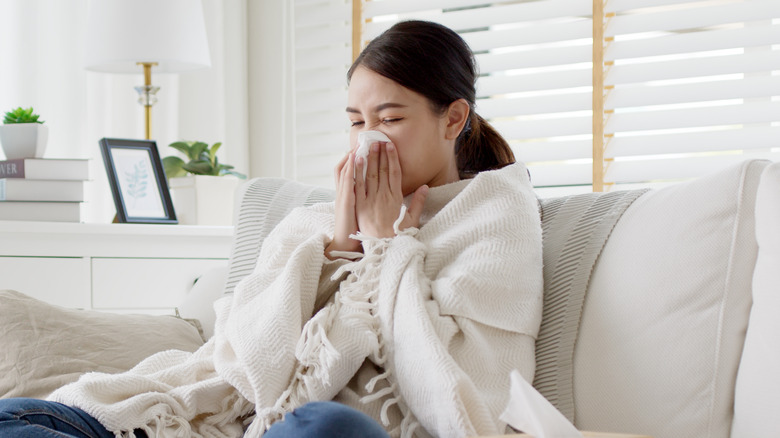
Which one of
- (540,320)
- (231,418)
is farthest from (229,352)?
(540,320)

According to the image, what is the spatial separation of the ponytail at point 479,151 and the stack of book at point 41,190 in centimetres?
111

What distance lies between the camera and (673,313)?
108 centimetres

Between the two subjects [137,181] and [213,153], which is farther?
[213,153]

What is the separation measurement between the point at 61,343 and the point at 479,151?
2.54 ft

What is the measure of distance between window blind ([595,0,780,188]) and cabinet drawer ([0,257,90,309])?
144 cm

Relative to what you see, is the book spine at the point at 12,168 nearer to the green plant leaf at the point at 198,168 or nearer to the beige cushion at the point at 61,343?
the green plant leaf at the point at 198,168

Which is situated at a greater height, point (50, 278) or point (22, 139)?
point (22, 139)

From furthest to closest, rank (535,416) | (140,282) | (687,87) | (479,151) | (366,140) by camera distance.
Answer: (687,87) < (140,282) < (479,151) < (366,140) < (535,416)

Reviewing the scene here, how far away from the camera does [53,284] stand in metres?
2.02

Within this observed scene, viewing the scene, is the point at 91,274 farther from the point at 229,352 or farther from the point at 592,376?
the point at 592,376

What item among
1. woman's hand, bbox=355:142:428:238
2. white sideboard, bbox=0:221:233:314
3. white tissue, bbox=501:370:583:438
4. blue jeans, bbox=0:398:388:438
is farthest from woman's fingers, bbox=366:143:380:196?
white sideboard, bbox=0:221:233:314

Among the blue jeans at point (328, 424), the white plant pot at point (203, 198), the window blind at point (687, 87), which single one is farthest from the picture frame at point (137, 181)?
the blue jeans at point (328, 424)

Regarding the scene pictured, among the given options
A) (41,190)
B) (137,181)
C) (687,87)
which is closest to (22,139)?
(41,190)

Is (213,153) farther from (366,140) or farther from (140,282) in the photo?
(366,140)
